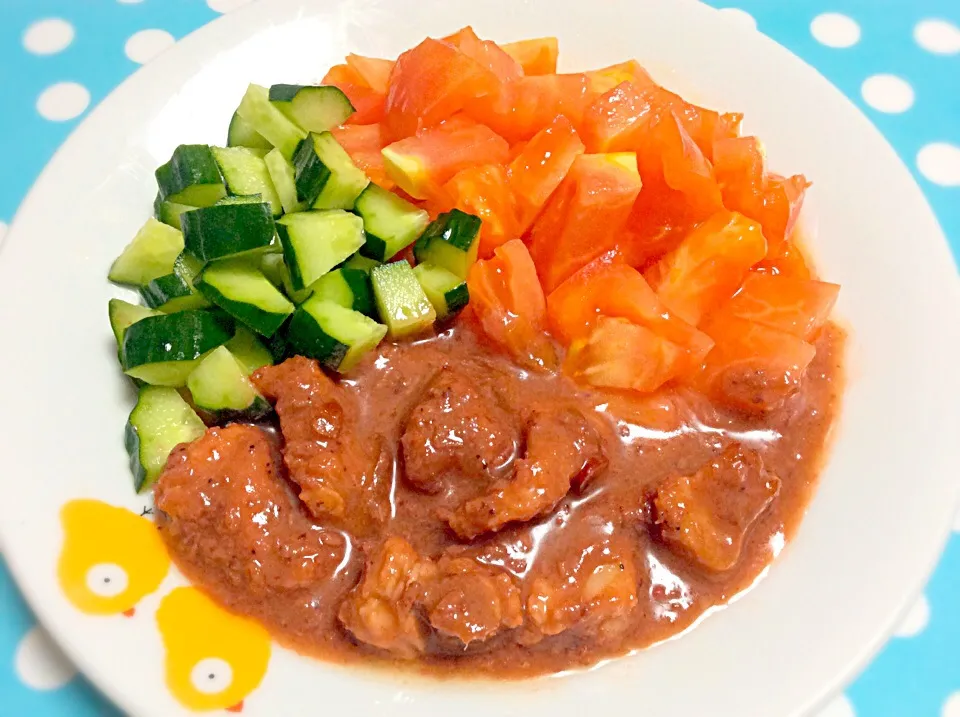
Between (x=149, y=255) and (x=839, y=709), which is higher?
(x=149, y=255)

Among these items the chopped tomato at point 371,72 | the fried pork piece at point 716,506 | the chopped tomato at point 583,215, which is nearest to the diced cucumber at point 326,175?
the chopped tomato at point 371,72

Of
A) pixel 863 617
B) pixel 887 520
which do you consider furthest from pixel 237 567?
pixel 887 520

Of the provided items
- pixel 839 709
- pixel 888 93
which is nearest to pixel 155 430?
pixel 839 709

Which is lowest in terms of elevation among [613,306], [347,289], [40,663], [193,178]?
[40,663]

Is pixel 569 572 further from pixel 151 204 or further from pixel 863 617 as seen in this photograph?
pixel 151 204

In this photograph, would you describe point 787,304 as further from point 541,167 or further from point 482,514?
point 482,514
